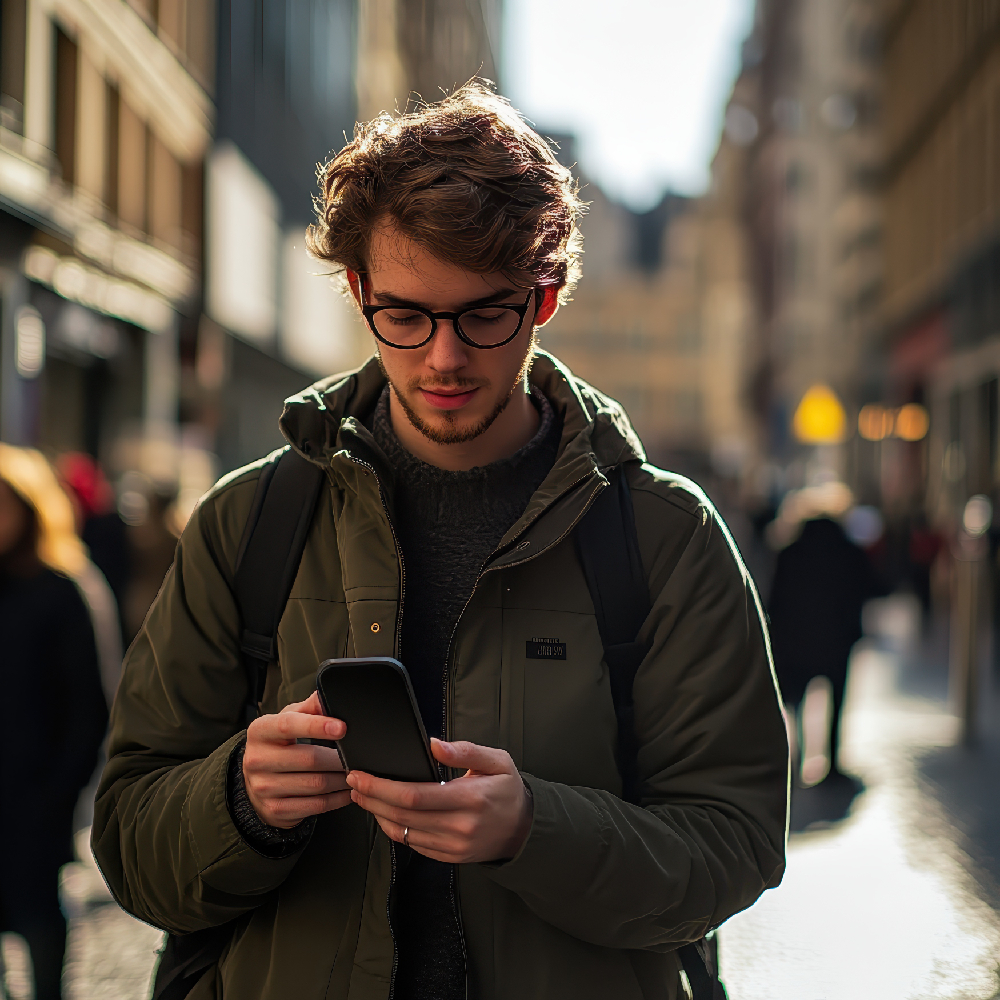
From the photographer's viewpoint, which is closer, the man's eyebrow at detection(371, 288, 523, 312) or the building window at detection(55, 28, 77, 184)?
the man's eyebrow at detection(371, 288, 523, 312)

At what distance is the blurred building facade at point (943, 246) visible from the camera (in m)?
21.3

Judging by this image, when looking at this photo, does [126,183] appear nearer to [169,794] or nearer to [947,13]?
[947,13]

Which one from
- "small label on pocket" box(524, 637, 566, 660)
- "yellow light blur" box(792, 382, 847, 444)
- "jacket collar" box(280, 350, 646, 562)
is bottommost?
"small label on pocket" box(524, 637, 566, 660)

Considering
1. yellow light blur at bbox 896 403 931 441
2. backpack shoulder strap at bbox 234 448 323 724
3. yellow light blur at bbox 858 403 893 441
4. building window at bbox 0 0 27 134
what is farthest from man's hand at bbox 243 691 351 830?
yellow light blur at bbox 858 403 893 441

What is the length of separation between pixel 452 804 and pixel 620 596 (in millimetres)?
454

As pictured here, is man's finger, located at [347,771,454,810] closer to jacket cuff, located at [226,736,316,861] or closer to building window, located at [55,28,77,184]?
jacket cuff, located at [226,736,316,861]

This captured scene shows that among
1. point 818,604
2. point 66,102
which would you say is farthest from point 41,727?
point 66,102

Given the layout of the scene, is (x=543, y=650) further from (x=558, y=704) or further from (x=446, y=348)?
(x=446, y=348)

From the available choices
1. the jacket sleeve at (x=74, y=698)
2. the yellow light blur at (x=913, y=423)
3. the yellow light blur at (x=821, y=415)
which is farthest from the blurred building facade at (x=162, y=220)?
the yellow light blur at (x=913, y=423)

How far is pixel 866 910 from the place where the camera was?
5.49 metres

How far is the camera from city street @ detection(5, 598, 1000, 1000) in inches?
185

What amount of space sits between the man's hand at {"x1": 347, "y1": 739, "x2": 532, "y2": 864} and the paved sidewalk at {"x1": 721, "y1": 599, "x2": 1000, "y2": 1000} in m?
3.18

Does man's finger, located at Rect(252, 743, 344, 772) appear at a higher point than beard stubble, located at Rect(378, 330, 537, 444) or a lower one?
lower

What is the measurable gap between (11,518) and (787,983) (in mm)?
2972
